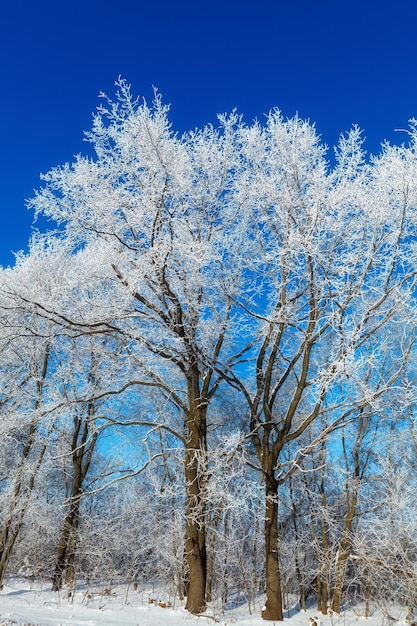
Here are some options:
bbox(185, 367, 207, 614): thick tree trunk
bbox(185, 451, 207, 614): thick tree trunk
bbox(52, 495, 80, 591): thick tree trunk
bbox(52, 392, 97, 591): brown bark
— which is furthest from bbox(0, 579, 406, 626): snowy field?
bbox(52, 392, 97, 591): brown bark

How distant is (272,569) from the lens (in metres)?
11.1

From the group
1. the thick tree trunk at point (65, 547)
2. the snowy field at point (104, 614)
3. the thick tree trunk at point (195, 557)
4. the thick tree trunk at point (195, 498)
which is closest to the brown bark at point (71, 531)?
the thick tree trunk at point (65, 547)

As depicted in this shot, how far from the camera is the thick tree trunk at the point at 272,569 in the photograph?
11008 millimetres

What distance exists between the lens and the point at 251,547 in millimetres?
20672

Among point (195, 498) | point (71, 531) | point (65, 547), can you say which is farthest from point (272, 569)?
point (65, 547)

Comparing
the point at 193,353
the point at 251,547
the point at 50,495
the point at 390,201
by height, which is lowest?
the point at 251,547

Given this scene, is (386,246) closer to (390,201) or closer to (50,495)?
(390,201)

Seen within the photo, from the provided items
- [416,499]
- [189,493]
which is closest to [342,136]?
[189,493]

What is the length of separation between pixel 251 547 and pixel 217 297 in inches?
467

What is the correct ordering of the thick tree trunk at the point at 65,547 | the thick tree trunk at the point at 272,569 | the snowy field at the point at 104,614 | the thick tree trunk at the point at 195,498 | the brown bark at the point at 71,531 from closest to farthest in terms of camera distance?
the snowy field at the point at 104,614
the thick tree trunk at the point at 272,569
the thick tree trunk at the point at 195,498
the thick tree trunk at the point at 65,547
the brown bark at the point at 71,531

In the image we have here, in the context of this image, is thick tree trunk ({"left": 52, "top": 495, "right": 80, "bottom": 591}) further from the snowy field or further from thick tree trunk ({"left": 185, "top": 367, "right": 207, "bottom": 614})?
thick tree trunk ({"left": 185, "top": 367, "right": 207, "bottom": 614})

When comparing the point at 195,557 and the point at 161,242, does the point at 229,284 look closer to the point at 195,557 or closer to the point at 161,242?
the point at 161,242

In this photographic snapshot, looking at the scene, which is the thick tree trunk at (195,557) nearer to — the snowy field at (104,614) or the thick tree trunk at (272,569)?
the snowy field at (104,614)

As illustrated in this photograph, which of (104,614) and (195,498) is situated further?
(104,614)
